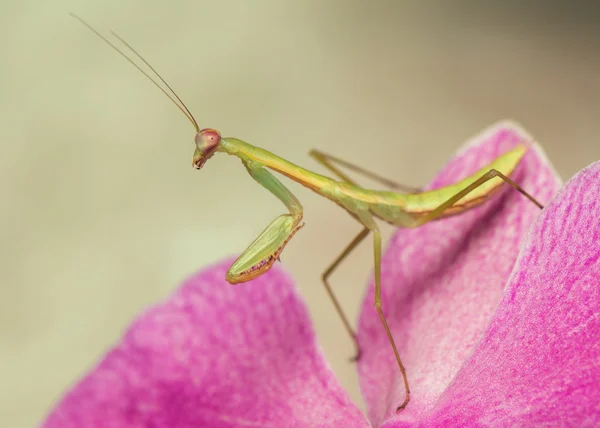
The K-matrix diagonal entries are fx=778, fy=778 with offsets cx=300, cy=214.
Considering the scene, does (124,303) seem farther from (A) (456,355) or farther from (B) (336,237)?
(A) (456,355)

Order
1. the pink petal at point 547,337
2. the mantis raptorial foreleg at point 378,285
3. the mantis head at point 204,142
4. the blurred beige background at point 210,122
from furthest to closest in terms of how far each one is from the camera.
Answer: the blurred beige background at point 210,122 → the mantis head at point 204,142 → the mantis raptorial foreleg at point 378,285 → the pink petal at point 547,337

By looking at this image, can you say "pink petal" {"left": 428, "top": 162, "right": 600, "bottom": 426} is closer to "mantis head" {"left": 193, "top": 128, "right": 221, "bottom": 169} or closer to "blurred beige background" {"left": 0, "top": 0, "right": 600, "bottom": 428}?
"mantis head" {"left": 193, "top": 128, "right": 221, "bottom": 169}

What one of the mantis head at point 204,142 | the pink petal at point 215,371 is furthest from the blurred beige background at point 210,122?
the pink petal at point 215,371

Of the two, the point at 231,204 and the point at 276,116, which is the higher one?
the point at 276,116

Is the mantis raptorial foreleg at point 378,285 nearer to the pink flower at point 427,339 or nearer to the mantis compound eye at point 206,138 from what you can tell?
the pink flower at point 427,339

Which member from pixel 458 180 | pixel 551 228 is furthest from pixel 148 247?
pixel 551 228

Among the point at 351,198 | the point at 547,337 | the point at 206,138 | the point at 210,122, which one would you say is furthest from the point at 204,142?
the point at 210,122

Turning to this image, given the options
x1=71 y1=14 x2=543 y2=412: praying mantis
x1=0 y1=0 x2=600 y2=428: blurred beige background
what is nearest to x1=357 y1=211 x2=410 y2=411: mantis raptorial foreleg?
x1=71 y1=14 x2=543 y2=412: praying mantis
